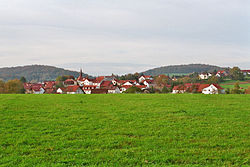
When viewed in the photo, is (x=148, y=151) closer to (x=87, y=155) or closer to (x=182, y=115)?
(x=87, y=155)

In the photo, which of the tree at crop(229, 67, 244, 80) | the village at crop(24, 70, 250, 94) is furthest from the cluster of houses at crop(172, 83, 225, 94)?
the tree at crop(229, 67, 244, 80)

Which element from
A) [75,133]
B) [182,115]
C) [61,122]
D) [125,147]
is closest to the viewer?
[125,147]

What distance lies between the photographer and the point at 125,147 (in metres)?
7.09

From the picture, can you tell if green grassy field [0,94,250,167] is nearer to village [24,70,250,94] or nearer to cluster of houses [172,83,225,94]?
village [24,70,250,94]

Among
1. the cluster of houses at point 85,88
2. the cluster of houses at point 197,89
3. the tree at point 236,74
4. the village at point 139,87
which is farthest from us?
the tree at point 236,74

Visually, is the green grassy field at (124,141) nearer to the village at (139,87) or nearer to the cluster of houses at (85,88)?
the village at (139,87)

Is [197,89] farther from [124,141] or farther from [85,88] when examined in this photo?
[124,141]

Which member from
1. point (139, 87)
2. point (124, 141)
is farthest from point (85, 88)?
point (124, 141)

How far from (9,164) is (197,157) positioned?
4957 mm

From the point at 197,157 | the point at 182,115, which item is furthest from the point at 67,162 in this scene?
the point at 182,115

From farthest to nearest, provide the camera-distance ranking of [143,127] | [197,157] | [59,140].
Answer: [143,127]
[59,140]
[197,157]

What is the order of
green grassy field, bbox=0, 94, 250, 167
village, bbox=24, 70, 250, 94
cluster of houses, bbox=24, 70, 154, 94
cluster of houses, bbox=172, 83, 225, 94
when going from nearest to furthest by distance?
1. green grassy field, bbox=0, 94, 250, 167
2. cluster of houses, bbox=172, 83, 225, 94
3. village, bbox=24, 70, 250, 94
4. cluster of houses, bbox=24, 70, 154, 94

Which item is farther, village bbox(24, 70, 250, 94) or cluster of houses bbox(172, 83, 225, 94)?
village bbox(24, 70, 250, 94)

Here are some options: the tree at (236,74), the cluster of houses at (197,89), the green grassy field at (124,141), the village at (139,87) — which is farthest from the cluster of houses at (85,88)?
the green grassy field at (124,141)
